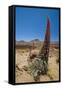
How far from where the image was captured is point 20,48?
176 cm

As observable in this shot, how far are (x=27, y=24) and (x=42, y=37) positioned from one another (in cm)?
14

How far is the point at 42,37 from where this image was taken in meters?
1.82

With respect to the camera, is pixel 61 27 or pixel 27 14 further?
pixel 61 27

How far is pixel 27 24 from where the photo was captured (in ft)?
5.85

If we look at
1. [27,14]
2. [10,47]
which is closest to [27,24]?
[27,14]

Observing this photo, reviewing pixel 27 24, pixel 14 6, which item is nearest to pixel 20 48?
pixel 27 24

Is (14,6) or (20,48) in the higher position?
(14,6)

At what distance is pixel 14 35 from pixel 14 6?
189 mm
